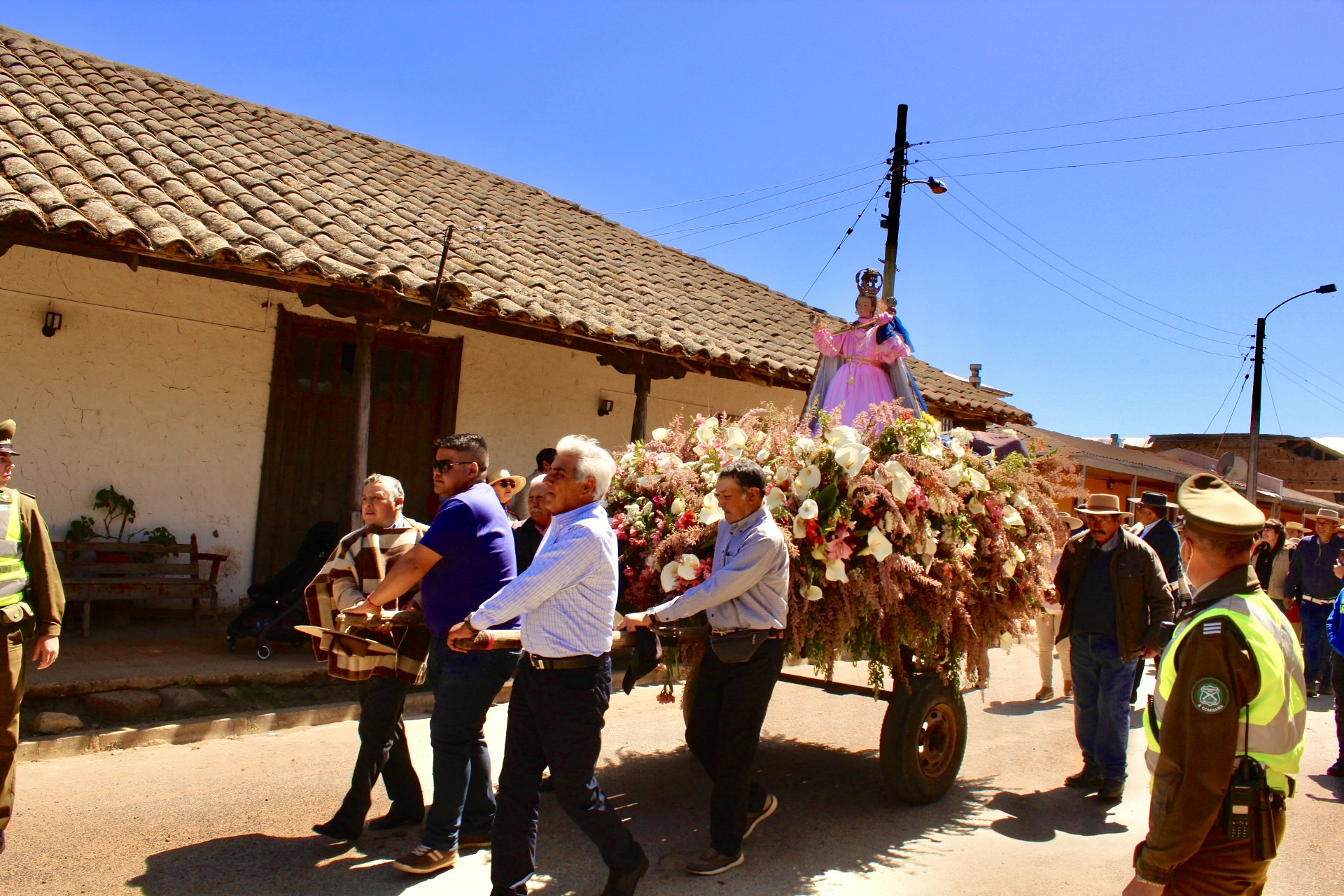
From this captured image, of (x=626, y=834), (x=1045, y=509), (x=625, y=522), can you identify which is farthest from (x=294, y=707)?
(x=1045, y=509)

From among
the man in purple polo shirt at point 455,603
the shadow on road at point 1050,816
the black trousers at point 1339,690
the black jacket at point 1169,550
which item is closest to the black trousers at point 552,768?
the man in purple polo shirt at point 455,603

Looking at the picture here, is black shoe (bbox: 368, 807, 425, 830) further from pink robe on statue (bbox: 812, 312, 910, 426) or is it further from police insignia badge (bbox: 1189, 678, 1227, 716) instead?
pink robe on statue (bbox: 812, 312, 910, 426)

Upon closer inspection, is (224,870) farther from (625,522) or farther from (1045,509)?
(1045,509)

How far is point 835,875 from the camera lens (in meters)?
4.46

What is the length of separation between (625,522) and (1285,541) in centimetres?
1007

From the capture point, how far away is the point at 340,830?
446 cm

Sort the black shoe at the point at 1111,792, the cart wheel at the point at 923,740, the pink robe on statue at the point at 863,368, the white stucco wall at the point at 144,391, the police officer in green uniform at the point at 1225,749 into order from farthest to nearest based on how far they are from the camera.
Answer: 1. the white stucco wall at the point at 144,391
2. the pink robe on statue at the point at 863,368
3. the black shoe at the point at 1111,792
4. the cart wheel at the point at 923,740
5. the police officer in green uniform at the point at 1225,749

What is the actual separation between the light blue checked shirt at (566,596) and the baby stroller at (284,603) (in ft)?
13.5

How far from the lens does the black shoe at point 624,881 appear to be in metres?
3.83

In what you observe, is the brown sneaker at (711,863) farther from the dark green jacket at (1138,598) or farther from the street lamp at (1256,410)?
the street lamp at (1256,410)

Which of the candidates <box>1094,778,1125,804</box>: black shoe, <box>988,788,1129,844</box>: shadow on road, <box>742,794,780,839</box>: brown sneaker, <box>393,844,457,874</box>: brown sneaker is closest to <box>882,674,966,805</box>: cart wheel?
<box>988,788,1129,844</box>: shadow on road

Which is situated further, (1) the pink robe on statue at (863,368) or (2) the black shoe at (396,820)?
(1) the pink robe on statue at (863,368)

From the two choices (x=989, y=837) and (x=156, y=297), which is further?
(x=156, y=297)

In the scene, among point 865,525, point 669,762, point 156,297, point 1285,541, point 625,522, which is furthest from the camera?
point 1285,541
